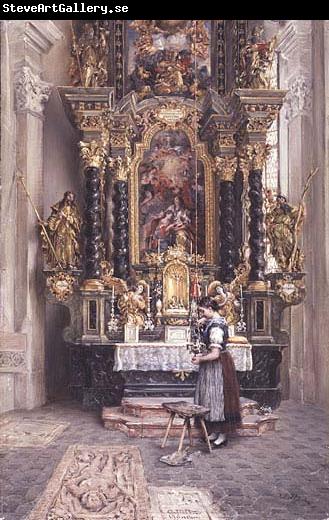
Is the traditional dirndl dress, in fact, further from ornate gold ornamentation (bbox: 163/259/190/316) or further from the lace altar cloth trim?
ornate gold ornamentation (bbox: 163/259/190/316)

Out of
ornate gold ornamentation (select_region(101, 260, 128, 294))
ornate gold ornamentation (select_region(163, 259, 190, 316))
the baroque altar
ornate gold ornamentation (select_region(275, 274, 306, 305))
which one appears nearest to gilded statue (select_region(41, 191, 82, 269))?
the baroque altar

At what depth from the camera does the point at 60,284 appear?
912 centimetres

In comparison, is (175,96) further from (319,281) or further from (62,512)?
(62,512)

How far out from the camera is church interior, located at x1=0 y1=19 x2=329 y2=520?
8.58m

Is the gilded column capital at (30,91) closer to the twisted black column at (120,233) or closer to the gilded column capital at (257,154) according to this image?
the twisted black column at (120,233)

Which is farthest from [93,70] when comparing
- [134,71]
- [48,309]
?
[48,309]

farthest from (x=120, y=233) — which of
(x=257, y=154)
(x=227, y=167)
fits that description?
(x=257, y=154)

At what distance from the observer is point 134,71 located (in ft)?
33.6

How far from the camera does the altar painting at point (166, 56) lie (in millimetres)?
10188

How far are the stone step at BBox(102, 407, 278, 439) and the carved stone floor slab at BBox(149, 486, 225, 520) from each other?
Result: 5.27 feet

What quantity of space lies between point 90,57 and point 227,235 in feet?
11.0

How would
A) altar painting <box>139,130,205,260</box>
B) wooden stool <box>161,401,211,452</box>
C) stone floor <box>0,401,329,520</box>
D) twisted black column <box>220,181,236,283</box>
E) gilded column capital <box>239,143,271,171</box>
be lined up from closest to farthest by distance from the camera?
stone floor <box>0,401,329,520</box>, wooden stool <box>161,401,211,452</box>, gilded column capital <box>239,143,271,171</box>, twisted black column <box>220,181,236,283</box>, altar painting <box>139,130,205,260</box>

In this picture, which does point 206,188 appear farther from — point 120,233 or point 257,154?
point 120,233

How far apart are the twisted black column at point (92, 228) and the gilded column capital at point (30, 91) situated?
124 cm
